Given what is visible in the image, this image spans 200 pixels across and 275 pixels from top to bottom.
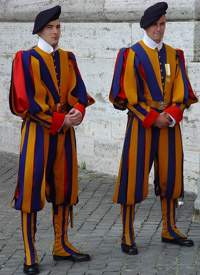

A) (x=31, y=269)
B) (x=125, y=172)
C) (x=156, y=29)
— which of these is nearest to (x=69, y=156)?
(x=125, y=172)

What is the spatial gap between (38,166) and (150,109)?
95cm

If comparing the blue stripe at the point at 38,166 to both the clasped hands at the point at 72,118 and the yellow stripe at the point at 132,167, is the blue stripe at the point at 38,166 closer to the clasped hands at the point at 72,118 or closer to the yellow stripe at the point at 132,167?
the clasped hands at the point at 72,118

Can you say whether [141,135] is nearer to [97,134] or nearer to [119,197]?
[119,197]

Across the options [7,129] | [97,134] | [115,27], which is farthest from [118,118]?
[7,129]

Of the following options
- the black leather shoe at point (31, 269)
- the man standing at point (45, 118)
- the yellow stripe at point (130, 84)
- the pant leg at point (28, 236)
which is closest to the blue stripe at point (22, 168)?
the man standing at point (45, 118)

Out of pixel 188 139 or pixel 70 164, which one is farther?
pixel 188 139

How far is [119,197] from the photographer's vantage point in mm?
5547

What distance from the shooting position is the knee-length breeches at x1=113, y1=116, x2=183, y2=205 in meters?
5.45

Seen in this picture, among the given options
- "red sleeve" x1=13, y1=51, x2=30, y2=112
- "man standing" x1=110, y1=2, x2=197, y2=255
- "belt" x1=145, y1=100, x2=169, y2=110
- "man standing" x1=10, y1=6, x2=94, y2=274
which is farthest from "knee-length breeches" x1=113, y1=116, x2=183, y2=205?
"red sleeve" x1=13, y1=51, x2=30, y2=112

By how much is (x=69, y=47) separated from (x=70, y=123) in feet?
12.6

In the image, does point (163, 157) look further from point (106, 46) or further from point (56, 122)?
point (106, 46)

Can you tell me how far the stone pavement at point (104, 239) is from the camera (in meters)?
5.18

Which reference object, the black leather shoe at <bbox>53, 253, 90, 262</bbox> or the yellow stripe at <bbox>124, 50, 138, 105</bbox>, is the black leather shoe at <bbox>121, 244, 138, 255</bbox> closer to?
the black leather shoe at <bbox>53, 253, 90, 262</bbox>

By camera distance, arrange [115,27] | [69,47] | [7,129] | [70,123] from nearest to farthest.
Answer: [70,123]
[115,27]
[69,47]
[7,129]
